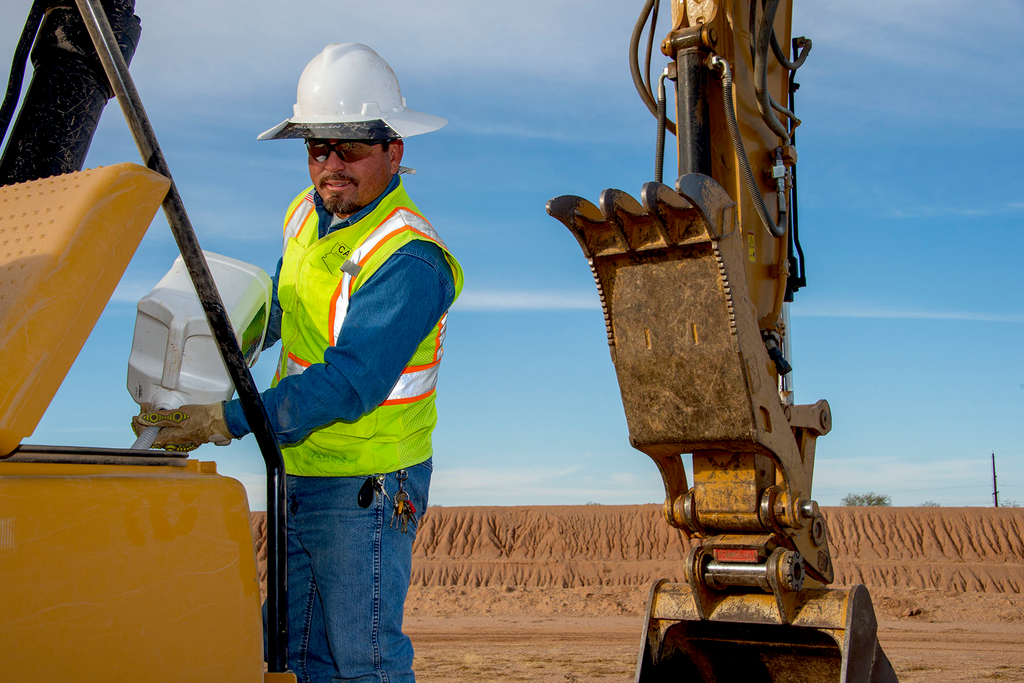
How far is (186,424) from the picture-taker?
2.39 m

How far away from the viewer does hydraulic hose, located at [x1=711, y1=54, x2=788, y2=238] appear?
16.0 ft

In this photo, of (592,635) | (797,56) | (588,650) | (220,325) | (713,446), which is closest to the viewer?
(220,325)

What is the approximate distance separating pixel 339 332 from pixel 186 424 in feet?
1.67

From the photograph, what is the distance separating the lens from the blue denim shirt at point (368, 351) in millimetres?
2543

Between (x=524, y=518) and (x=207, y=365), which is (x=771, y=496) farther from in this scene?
(x=524, y=518)

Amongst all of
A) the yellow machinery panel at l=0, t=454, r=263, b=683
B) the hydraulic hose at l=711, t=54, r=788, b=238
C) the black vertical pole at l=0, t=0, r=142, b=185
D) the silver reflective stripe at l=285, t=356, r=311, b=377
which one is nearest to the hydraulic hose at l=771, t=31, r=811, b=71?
the hydraulic hose at l=711, t=54, r=788, b=238

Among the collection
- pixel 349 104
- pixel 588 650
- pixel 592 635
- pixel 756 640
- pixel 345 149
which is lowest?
pixel 592 635

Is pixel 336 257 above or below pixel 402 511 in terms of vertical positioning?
above

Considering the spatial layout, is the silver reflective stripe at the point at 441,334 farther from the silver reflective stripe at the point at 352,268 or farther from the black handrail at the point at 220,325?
the black handrail at the point at 220,325

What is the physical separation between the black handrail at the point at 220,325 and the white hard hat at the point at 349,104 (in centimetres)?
106

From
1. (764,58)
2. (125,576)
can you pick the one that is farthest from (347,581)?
(764,58)

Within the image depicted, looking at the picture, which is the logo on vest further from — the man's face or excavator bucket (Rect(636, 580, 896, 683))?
excavator bucket (Rect(636, 580, 896, 683))

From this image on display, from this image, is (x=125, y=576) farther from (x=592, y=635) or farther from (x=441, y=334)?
(x=592, y=635)

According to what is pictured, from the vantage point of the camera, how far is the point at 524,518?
25.5 metres
